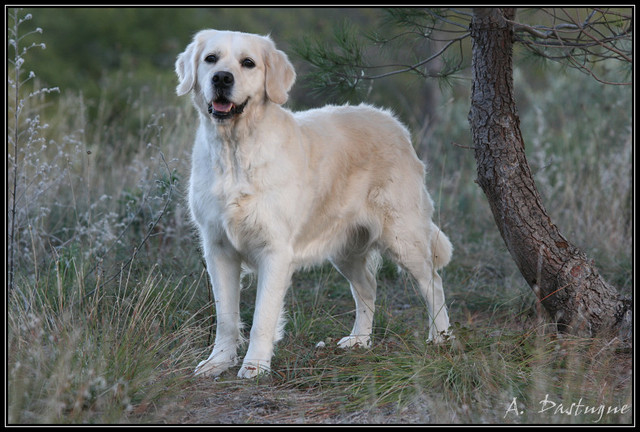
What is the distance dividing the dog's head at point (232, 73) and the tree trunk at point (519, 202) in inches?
41.1

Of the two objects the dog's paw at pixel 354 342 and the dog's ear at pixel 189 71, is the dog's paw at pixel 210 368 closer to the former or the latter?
the dog's paw at pixel 354 342

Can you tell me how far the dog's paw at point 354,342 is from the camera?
149 inches

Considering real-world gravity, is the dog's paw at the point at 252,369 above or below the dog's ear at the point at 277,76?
below

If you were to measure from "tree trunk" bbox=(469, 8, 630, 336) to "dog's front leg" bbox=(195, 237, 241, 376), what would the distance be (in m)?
1.47

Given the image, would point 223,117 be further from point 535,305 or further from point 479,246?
point 479,246

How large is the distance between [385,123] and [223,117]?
1285 millimetres

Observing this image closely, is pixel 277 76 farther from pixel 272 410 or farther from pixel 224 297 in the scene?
pixel 272 410

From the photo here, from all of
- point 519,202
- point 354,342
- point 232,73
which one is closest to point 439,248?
point 519,202

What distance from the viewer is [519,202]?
3.76 meters

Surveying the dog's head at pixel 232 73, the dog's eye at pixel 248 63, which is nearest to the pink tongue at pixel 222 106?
the dog's head at pixel 232 73

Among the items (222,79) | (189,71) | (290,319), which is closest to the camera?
(222,79)

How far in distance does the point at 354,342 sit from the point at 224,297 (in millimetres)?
791

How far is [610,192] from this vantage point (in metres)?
6.30

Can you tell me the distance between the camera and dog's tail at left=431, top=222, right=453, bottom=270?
4258 millimetres
